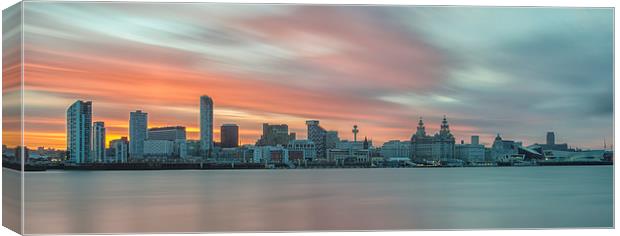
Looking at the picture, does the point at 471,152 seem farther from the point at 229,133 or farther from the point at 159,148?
the point at 159,148

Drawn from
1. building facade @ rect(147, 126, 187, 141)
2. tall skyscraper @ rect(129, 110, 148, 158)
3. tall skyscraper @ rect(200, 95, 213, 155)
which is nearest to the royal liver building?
tall skyscraper @ rect(200, 95, 213, 155)

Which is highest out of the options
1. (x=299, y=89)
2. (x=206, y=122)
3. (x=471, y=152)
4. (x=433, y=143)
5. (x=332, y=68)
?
(x=332, y=68)

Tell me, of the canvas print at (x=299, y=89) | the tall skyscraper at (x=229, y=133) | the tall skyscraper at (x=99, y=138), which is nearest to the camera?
the canvas print at (x=299, y=89)

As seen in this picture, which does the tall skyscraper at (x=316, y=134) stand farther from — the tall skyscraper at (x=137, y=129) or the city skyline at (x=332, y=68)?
the tall skyscraper at (x=137, y=129)

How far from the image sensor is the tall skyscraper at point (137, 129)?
9867mm

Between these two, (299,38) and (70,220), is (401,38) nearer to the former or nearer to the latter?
(299,38)

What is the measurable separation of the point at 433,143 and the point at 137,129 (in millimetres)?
4154

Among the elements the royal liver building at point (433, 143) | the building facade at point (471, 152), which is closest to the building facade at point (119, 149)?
the royal liver building at point (433, 143)

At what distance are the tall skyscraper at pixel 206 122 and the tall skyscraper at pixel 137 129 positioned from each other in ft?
2.31

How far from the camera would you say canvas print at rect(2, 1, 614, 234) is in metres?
7.04

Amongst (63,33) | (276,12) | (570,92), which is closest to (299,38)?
(276,12)

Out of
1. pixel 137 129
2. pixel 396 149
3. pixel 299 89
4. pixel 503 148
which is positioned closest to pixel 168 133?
pixel 137 129

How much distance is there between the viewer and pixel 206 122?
10.8m

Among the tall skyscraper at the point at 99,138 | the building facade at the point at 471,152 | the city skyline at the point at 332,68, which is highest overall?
the city skyline at the point at 332,68
